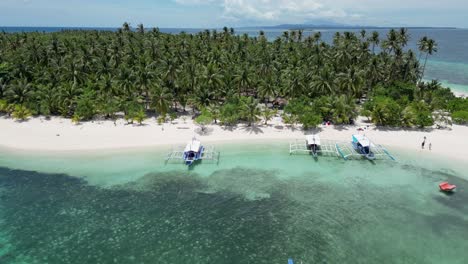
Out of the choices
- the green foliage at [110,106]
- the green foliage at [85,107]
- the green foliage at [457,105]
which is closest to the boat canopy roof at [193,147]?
the green foliage at [110,106]

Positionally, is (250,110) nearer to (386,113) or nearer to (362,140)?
(362,140)

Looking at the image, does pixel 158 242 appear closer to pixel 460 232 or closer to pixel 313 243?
pixel 313 243

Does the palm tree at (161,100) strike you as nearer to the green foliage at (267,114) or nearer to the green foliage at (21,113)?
the green foliage at (267,114)

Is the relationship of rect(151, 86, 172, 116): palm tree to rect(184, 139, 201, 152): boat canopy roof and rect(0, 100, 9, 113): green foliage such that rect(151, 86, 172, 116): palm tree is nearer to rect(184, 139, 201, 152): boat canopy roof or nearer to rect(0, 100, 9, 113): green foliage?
rect(184, 139, 201, 152): boat canopy roof

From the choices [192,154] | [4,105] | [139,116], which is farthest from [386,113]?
[4,105]

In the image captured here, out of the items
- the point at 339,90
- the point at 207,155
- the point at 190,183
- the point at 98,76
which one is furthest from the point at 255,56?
the point at 190,183
